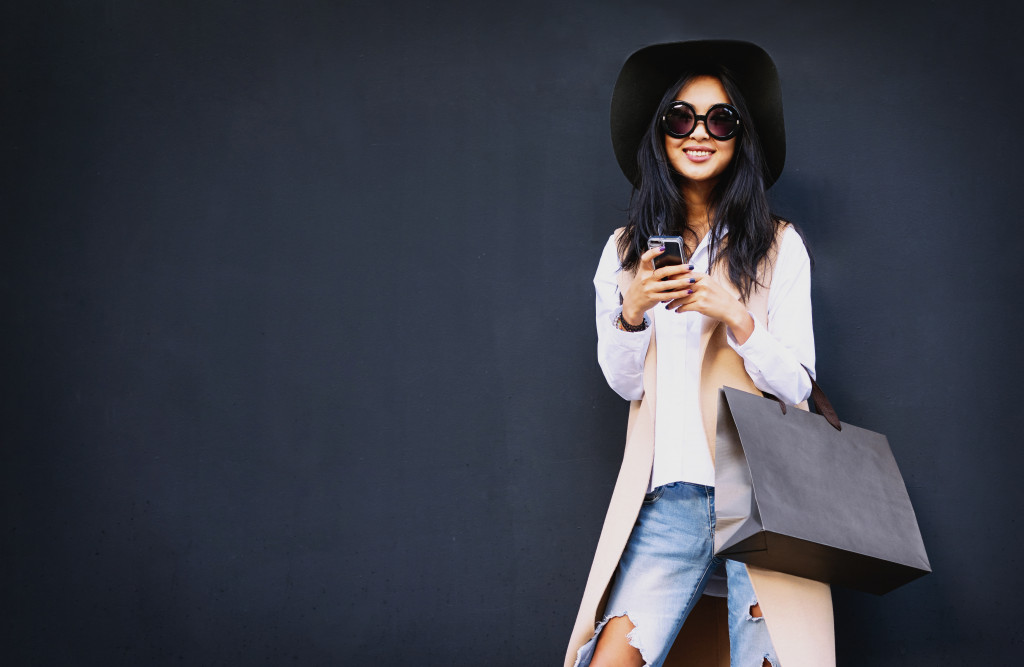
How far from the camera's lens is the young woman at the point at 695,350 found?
5.58 feet

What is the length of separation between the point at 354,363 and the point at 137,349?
629 millimetres

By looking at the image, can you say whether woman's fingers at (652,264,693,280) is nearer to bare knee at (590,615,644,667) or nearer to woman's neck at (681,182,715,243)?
woman's neck at (681,182,715,243)

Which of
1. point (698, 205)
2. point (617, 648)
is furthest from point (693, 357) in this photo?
point (617, 648)

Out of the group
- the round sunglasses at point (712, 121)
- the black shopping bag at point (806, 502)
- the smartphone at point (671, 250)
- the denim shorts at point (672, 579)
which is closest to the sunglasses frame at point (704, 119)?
the round sunglasses at point (712, 121)

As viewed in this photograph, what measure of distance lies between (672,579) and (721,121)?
0.97m

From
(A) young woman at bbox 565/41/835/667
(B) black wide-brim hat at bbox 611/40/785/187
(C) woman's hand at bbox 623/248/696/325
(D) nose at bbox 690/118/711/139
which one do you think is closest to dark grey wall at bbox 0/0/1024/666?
(B) black wide-brim hat at bbox 611/40/785/187

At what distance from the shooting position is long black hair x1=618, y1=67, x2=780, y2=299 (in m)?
1.86

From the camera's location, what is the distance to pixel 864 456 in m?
1.75

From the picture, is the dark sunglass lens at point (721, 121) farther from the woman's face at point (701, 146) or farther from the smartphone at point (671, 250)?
the smartphone at point (671, 250)

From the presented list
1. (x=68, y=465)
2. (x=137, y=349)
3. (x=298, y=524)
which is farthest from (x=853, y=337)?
(x=68, y=465)

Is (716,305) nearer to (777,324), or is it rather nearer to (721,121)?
(777,324)

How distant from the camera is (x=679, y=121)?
6.27 ft

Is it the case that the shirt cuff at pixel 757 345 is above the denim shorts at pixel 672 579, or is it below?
above

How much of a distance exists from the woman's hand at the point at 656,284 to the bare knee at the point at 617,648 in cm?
63
